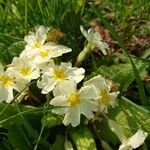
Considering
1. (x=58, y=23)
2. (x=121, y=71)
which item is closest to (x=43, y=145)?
(x=121, y=71)

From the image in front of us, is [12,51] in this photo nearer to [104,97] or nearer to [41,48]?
[41,48]

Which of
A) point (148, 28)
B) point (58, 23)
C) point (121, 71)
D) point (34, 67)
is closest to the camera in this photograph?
point (34, 67)

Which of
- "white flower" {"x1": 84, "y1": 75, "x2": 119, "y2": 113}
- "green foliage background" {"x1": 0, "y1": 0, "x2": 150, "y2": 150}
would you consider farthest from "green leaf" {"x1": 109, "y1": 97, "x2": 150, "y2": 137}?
"white flower" {"x1": 84, "y1": 75, "x2": 119, "y2": 113}

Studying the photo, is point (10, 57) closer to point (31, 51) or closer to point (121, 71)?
point (31, 51)

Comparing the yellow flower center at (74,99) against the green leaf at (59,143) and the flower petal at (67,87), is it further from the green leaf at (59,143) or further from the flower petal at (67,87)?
the green leaf at (59,143)

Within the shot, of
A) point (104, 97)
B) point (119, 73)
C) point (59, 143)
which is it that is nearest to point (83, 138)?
point (59, 143)

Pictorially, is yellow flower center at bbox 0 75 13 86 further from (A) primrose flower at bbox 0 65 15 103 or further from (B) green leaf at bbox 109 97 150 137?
(B) green leaf at bbox 109 97 150 137

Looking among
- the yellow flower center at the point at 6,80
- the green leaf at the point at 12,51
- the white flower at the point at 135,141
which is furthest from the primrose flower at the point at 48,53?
the white flower at the point at 135,141
